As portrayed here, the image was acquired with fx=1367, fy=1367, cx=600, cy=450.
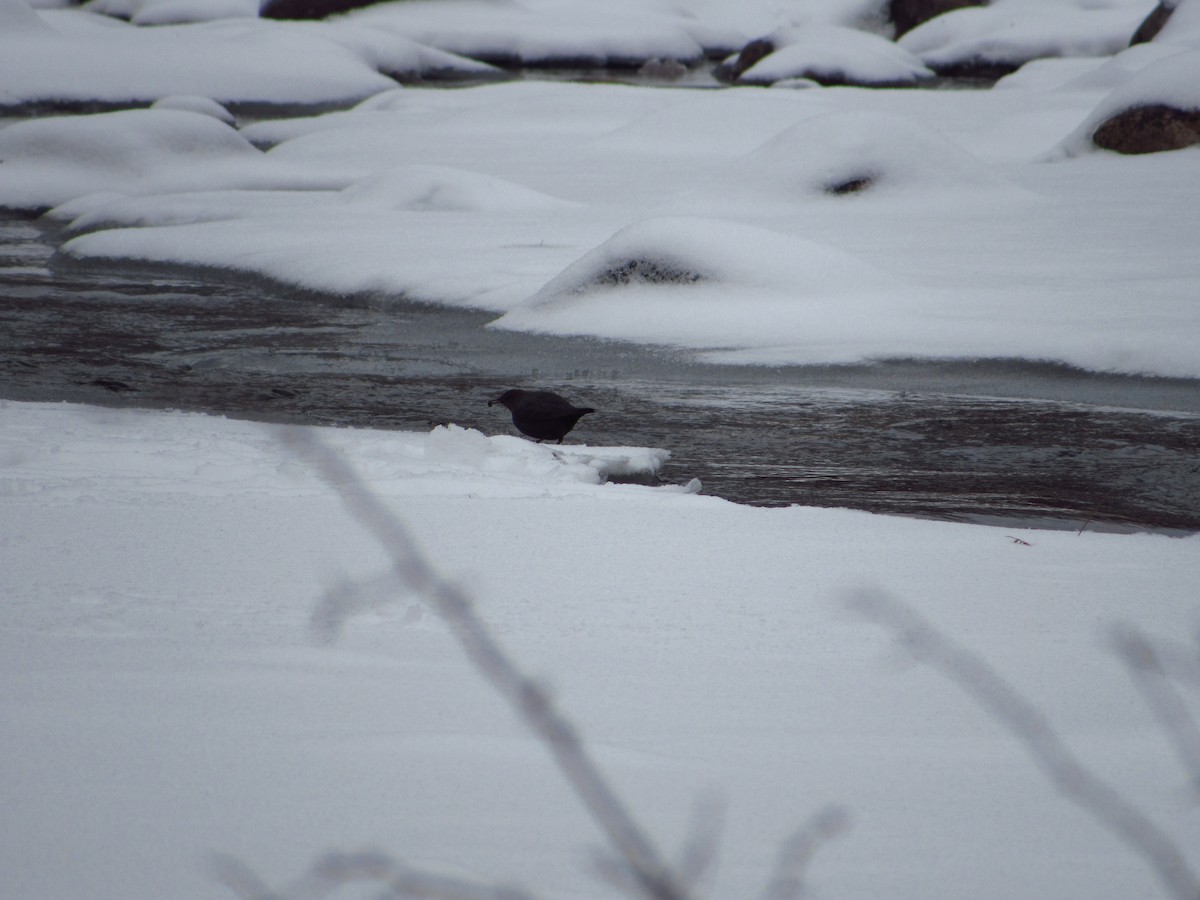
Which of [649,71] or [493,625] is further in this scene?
[649,71]

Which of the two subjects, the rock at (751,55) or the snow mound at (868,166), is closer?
the snow mound at (868,166)

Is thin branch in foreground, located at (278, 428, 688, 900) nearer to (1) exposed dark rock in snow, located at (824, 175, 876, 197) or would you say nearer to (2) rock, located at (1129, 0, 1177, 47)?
(1) exposed dark rock in snow, located at (824, 175, 876, 197)

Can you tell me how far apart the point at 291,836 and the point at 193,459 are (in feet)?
6.34

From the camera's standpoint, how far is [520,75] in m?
26.1

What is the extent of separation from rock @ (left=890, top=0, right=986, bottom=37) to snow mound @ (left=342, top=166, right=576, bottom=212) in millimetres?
22716

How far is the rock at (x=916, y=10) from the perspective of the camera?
2947cm

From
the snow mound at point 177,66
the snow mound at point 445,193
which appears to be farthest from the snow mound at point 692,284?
the snow mound at point 177,66

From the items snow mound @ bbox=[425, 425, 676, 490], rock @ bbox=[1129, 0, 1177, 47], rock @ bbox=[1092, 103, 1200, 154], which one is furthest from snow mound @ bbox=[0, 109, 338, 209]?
rock @ bbox=[1129, 0, 1177, 47]

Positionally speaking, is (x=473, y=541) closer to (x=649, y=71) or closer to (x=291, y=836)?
(x=291, y=836)

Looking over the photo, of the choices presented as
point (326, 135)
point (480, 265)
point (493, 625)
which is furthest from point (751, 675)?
point (326, 135)

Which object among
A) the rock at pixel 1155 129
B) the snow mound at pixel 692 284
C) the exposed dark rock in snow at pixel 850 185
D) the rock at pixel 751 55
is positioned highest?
the rock at pixel 751 55

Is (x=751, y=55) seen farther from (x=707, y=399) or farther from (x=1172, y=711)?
(x=1172, y=711)

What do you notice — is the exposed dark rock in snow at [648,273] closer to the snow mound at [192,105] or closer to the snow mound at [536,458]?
the snow mound at [536,458]

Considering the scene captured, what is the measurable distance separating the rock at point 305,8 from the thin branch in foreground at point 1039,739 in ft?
93.9
